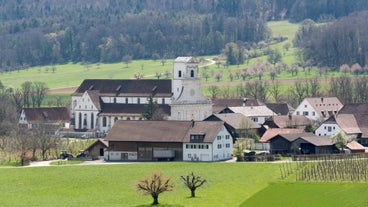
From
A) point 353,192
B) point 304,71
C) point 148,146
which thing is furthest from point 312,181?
point 304,71

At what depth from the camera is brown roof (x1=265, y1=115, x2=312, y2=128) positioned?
96188 millimetres

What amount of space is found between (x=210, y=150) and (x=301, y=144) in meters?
7.24

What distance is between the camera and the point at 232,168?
232ft

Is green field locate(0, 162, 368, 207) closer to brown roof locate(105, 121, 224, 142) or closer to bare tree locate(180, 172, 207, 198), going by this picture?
bare tree locate(180, 172, 207, 198)

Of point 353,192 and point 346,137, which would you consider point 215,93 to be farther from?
point 353,192

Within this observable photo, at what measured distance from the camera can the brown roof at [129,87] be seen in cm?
10844

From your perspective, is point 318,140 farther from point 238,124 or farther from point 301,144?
point 238,124

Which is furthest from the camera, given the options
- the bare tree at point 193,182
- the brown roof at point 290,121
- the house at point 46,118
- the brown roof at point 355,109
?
the house at point 46,118

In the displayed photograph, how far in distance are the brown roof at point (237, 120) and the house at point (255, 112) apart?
20.3 feet

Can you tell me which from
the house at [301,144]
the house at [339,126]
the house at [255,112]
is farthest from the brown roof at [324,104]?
the house at [301,144]

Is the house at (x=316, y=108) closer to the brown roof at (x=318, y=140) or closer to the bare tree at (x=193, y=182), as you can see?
the brown roof at (x=318, y=140)

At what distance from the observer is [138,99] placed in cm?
10919

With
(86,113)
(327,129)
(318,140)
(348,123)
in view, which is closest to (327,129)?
(327,129)

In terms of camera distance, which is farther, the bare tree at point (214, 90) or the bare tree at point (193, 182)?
the bare tree at point (214, 90)
